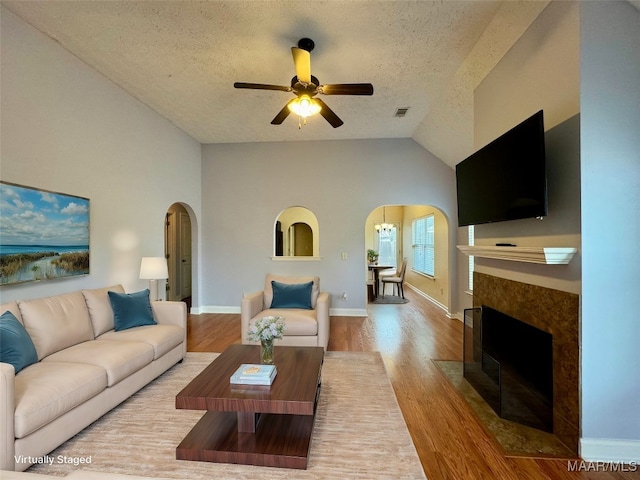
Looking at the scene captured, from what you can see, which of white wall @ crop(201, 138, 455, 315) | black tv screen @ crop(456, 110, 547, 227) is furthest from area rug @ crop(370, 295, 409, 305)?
black tv screen @ crop(456, 110, 547, 227)

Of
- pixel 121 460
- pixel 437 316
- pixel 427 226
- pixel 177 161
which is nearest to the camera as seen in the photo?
pixel 121 460

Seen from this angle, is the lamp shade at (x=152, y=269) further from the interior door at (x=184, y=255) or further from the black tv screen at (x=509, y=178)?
the black tv screen at (x=509, y=178)

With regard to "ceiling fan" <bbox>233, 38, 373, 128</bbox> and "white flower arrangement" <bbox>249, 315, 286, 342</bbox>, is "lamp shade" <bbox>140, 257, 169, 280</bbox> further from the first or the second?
"ceiling fan" <bbox>233, 38, 373, 128</bbox>

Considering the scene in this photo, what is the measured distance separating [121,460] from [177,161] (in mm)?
4178

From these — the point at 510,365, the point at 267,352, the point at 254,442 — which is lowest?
the point at 254,442

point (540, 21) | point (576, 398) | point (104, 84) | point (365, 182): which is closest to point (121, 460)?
point (576, 398)

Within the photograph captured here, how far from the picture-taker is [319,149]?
5.47 meters

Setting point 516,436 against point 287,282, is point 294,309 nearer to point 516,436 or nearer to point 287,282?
point 287,282

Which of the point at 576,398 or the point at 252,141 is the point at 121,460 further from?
the point at 252,141

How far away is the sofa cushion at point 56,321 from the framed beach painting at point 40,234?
0.27m

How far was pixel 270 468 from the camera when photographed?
1.75 metres

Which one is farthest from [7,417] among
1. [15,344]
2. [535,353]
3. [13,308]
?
[535,353]

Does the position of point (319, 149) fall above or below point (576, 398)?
above

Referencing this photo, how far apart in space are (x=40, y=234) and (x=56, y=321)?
809mm
